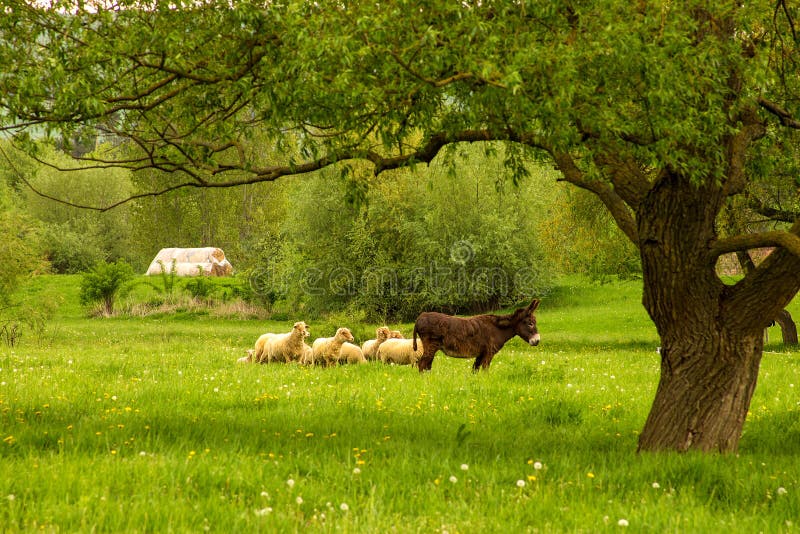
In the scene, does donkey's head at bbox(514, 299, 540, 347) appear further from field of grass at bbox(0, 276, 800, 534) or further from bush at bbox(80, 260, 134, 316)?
bush at bbox(80, 260, 134, 316)

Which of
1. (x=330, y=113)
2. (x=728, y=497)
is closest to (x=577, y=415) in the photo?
(x=728, y=497)

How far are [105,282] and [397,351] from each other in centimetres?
3367

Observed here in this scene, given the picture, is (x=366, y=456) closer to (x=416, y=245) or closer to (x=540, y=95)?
(x=540, y=95)

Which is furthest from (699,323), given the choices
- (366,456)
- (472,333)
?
(472,333)

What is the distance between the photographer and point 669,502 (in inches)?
256

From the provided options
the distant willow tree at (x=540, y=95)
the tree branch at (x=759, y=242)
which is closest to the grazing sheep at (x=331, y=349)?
the distant willow tree at (x=540, y=95)

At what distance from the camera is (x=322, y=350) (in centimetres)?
1689

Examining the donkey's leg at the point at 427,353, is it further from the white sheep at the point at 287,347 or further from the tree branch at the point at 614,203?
the tree branch at the point at 614,203

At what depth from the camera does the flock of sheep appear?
662 inches

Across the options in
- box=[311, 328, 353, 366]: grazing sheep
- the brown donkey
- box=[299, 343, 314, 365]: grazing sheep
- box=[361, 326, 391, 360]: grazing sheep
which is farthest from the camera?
box=[361, 326, 391, 360]: grazing sheep

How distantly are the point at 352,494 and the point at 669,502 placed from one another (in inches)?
114

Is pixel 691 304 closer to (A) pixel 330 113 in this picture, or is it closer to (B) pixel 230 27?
(A) pixel 330 113

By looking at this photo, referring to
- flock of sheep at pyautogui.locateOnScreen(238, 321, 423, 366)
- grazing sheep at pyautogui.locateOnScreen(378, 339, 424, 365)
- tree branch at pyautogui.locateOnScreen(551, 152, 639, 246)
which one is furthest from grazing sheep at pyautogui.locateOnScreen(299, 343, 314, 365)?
tree branch at pyautogui.locateOnScreen(551, 152, 639, 246)

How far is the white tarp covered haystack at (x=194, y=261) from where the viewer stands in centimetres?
6825
